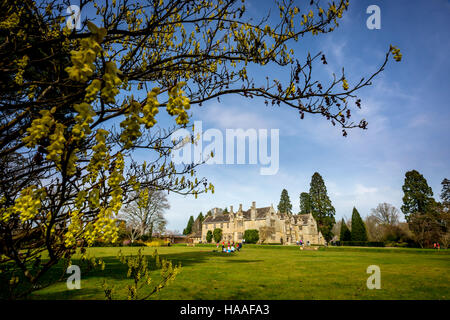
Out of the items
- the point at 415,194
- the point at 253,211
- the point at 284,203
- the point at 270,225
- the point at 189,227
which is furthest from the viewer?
the point at 189,227

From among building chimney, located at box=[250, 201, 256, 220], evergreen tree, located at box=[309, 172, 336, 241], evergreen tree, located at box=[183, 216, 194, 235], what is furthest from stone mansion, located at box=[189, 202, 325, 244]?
evergreen tree, located at box=[183, 216, 194, 235]

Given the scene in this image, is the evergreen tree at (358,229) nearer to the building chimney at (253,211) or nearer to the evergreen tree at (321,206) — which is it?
the evergreen tree at (321,206)

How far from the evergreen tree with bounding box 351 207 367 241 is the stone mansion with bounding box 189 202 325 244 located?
381 inches

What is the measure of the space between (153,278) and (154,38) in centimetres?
1007

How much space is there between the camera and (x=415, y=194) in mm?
49375

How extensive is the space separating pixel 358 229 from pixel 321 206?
10545 millimetres

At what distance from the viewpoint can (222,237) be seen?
210 ft

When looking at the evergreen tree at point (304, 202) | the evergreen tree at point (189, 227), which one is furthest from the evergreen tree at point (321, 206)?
the evergreen tree at point (189, 227)

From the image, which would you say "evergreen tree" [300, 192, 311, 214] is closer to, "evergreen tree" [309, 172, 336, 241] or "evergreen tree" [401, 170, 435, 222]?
"evergreen tree" [309, 172, 336, 241]

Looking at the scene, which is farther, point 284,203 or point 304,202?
point 284,203

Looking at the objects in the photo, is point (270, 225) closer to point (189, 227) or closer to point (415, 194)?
point (415, 194)

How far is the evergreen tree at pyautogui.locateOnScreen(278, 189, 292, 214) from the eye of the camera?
81.0 m

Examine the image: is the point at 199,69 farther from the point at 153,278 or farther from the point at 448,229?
the point at 448,229

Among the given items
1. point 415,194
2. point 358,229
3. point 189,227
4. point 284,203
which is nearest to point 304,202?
point 284,203
